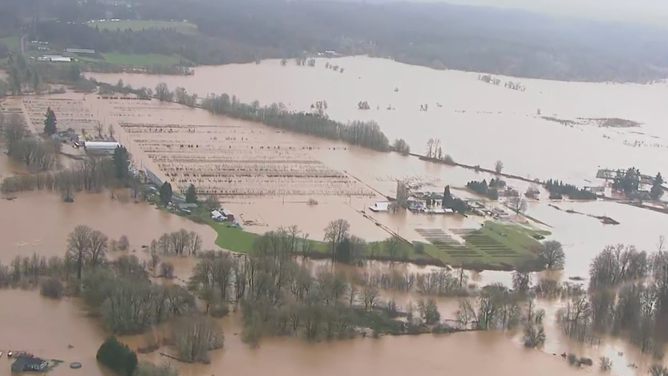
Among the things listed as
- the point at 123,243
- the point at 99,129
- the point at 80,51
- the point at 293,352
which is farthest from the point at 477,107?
the point at 293,352

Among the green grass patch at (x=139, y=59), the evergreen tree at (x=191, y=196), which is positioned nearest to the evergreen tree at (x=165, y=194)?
the evergreen tree at (x=191, y=196)

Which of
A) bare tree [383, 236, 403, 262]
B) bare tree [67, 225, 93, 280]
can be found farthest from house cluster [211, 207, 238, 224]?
bare tree [67, 225, 93, 280]

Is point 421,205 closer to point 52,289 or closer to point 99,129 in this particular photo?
point 52,289

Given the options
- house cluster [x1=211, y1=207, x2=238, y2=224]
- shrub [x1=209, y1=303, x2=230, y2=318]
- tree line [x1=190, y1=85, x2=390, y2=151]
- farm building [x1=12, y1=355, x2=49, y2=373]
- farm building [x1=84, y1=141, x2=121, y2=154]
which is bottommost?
farm building [x1=12, y1=355, x2=49, y2=373]

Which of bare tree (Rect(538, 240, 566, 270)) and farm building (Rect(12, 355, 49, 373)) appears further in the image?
bare tree (Rect(538, 240, 566, 270))

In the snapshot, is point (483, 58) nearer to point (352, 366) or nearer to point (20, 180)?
point (20, 180)

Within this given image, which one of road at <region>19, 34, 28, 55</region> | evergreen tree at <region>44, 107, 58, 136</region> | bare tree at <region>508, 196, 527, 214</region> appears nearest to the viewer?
bare tree at <region>508, 196, 527, 214</region>

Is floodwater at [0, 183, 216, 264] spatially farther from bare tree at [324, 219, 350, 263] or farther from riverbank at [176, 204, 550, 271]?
bare tree at [324, 219, 350, 263]

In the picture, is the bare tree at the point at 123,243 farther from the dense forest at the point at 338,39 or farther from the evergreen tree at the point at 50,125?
the dense forest at the point at 338,39
